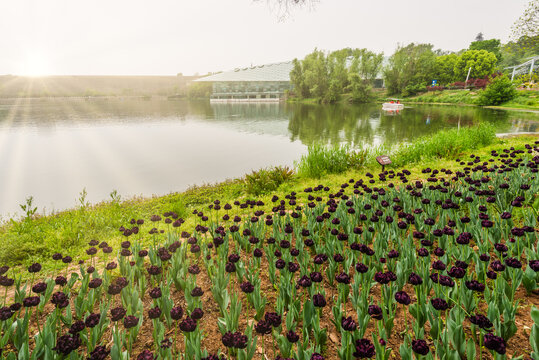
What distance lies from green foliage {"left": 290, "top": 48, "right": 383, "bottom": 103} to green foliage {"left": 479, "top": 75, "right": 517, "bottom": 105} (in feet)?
85.0

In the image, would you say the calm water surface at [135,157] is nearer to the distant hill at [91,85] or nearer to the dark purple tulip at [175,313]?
the dark purple tulip at [175,313]

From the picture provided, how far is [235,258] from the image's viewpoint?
2816 millimetres

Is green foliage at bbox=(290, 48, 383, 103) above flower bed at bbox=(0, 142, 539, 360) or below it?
above

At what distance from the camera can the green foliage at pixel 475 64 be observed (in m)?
62.2

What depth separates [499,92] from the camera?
38688mm

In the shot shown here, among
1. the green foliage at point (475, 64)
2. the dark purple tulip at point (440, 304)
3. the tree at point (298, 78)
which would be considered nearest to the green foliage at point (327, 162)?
the dark purple tulip at point (440, 304)

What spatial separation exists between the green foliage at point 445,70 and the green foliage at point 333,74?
1313 centimetres

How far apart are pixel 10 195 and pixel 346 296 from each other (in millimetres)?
12199

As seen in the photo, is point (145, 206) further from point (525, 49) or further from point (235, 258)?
point (525, 49)

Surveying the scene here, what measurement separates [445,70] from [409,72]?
1007 centimetres

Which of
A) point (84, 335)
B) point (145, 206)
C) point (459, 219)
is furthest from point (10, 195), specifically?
point (459, 219)

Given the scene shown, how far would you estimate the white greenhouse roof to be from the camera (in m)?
83.2

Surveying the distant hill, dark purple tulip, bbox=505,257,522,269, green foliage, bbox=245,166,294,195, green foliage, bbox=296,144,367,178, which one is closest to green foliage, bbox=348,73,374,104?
green foliage, bbox=296,144,367,178

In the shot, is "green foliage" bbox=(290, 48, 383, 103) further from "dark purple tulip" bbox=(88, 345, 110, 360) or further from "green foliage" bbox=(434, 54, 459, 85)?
"dark purple tulip" bbox=(88, 345, 110, 360)
